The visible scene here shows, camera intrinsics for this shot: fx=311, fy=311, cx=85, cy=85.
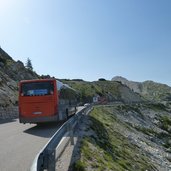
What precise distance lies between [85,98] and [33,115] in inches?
3694

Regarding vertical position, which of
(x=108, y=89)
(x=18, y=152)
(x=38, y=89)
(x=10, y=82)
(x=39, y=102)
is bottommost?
(x=18, y=152)

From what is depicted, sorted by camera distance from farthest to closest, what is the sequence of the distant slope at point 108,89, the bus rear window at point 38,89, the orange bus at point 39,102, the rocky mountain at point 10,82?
the distant slope at point 108,89 → the rocky mountain at point 10,82 → the bus rear window at point 38,89 → the orange bus at point 39,102

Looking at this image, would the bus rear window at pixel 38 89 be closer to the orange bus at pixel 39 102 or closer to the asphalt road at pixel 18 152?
the orange bus at pixel 39 102

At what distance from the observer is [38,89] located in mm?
20266

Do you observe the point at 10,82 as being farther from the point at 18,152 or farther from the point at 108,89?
the point at 108,89

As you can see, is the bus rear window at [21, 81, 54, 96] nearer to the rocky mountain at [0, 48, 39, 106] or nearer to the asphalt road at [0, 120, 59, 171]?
the asphalt road at [0, 120, 59, 171]

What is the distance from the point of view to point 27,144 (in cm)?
1348

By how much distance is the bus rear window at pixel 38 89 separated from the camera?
20.2 m

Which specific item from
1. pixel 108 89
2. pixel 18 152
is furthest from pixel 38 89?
pixel 108 89

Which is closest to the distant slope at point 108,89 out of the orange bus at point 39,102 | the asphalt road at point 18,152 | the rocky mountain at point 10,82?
the rocky mountain at point 10,82

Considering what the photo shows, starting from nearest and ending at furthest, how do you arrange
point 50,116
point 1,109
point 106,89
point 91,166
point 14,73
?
point 91,166
point 50,116
point 1,109
point 14,73
point 106,89

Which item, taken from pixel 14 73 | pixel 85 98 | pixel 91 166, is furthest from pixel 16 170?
pixel 85 98

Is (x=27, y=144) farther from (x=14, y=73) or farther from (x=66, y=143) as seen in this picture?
(x=14, y=73)

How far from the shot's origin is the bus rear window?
66.4 ft
